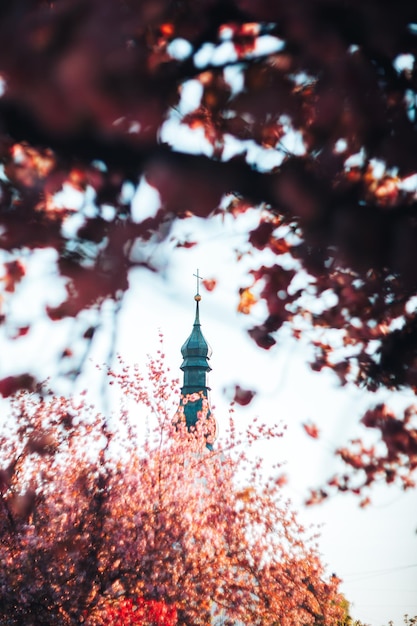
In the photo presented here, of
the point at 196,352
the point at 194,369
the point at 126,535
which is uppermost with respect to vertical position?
the point at 196,352

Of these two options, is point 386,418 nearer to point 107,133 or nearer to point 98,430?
point 107,133

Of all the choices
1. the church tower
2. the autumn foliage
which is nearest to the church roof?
the church tower

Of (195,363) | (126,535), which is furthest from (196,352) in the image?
(126,535)

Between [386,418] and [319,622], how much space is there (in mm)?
22245

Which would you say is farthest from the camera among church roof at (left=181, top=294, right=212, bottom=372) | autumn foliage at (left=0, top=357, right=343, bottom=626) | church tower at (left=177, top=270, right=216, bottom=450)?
church roof at (left=181, top=294, right=212, bottom=372)

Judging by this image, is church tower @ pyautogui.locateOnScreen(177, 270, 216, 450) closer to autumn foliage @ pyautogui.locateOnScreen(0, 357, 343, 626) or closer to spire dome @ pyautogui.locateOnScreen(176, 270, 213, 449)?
spire dome @ pyautogui.locateOnScreen(176, 270, 213, 449)

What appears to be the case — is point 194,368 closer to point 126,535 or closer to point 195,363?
point 195,363

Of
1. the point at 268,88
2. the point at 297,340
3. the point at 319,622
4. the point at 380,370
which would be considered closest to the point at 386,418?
Result: the point at 380,370

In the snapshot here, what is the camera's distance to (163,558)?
13992mm

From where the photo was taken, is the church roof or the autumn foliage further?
the church roof

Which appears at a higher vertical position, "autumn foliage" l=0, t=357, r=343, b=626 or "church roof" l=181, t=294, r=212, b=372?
"church roof" l=181, t=294, r=212, b=372

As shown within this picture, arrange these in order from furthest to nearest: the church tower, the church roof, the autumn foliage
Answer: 1. the church roof
2. the church tower
3. the autumn foliage

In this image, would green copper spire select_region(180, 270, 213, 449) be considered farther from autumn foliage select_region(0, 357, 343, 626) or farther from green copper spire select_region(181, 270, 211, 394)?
autumn foliage select_region(0, 357, 343, 626)

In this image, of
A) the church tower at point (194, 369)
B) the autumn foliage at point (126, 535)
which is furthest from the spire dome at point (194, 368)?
the autumn foliage at point (126, 535)
